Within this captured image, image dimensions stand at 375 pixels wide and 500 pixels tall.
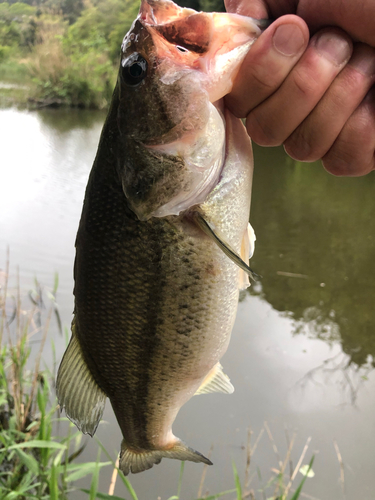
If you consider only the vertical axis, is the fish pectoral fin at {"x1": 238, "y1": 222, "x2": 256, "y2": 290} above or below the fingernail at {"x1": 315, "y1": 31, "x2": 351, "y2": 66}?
below

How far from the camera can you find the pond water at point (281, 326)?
3.10 metres

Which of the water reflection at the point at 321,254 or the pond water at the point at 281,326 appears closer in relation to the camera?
the pond water at the point at 281,326

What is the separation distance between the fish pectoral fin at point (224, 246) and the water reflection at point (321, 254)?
3.91 meters

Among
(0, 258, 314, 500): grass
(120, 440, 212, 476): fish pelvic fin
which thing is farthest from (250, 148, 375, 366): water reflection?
(120, 440, 212, 476): fish pelvic fin

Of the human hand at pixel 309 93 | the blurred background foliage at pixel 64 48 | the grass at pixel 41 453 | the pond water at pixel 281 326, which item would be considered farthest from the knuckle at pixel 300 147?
the blurred background foliage at pixel 64 48

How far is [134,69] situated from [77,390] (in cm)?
110

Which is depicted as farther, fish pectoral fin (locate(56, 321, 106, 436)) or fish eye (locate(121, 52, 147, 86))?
fish pectoral fin (locate(56, 321, 106, 436))

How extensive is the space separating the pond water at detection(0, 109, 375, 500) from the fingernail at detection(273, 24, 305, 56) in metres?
2.93

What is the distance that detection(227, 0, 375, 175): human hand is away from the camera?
40.5 inches

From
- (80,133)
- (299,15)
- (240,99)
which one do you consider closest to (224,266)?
(240,99)

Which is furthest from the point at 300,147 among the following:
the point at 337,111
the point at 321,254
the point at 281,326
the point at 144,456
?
the point at 321,254

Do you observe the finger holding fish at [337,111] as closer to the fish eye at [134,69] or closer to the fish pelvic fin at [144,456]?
the fish eye at [134,69]

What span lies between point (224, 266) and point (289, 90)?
0.56 meters

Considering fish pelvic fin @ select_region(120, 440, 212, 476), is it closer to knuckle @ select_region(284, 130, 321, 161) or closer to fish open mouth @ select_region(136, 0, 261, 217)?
fish open mouth @ select_region(136, 0, 261, 217)
